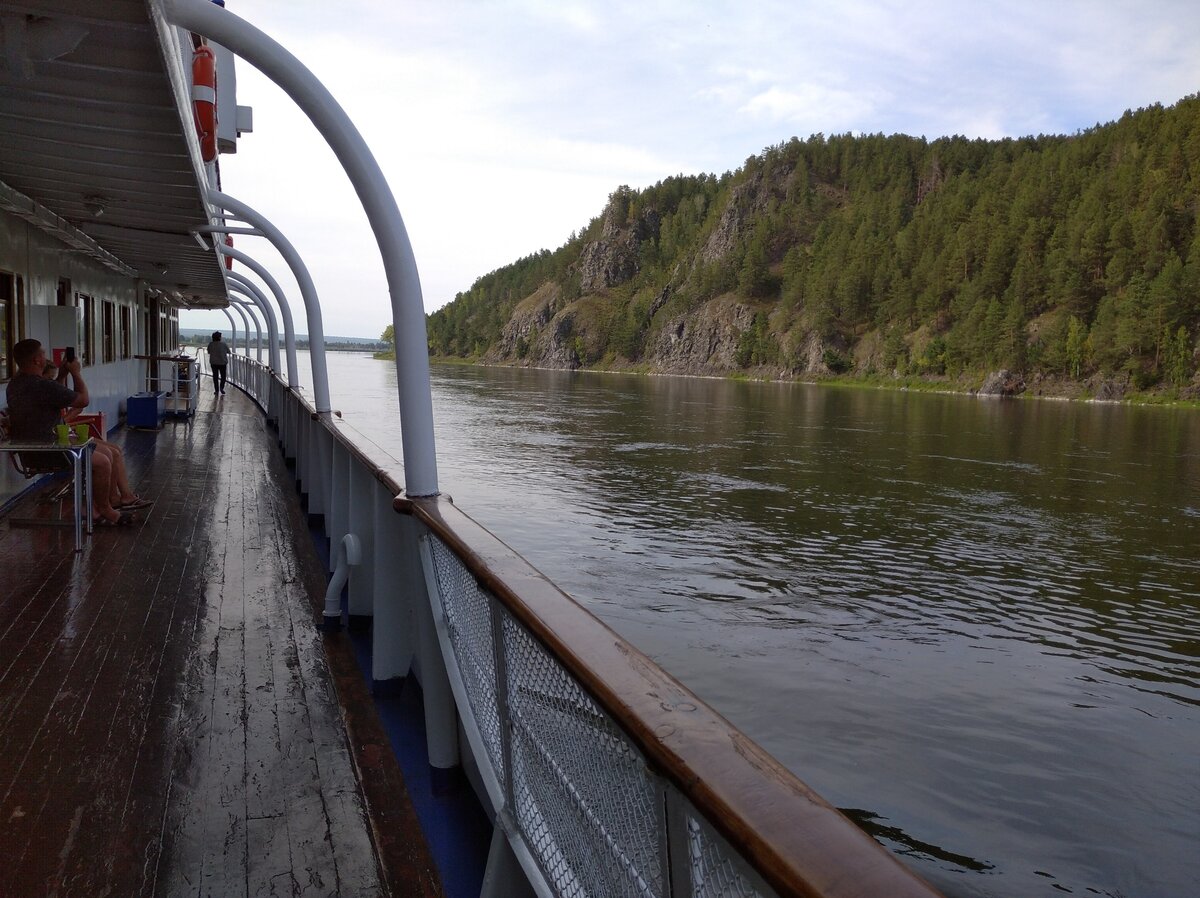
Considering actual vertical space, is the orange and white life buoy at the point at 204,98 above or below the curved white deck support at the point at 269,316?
above

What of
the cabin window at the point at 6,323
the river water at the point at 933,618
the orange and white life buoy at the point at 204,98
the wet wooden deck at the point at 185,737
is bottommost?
the river water at the point at 933,618

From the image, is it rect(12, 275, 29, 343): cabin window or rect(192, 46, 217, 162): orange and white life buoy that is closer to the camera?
rect(192, 46, 217, 162): orange and white life buoy

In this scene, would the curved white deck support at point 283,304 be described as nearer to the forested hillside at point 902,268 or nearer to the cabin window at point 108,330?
the cabin window at point 108,330

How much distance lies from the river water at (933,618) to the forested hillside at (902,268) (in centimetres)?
3627

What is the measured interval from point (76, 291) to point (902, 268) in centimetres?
7399

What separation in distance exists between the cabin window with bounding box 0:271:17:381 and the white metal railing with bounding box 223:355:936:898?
17.4 ft

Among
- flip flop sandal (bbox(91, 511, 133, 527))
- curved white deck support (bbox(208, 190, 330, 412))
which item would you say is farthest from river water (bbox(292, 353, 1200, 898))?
flip flop sandal (bbox(91, 511, 133, 527))

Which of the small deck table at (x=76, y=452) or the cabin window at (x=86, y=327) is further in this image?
the cabin window at (x=86, y=327)

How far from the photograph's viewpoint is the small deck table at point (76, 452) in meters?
5.18

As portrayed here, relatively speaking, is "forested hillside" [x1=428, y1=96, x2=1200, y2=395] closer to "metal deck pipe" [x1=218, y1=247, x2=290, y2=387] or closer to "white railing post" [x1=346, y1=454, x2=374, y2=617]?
"metal deck pipe" [x1=218, y1=247, x2=290, y2=387]

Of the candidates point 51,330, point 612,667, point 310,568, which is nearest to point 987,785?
point 310,568

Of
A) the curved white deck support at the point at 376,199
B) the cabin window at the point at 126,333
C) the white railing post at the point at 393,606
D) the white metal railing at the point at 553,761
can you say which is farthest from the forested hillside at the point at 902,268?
the white metal railing at the point at 553,761

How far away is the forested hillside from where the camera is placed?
180 ft

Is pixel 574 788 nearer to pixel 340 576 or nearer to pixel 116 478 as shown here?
A: pixel 340 576
